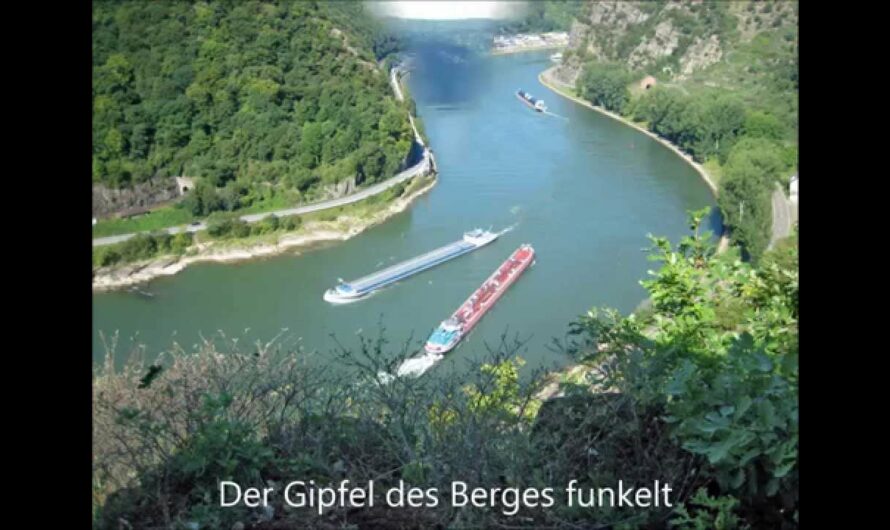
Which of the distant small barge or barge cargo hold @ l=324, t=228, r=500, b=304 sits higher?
the distant small barge

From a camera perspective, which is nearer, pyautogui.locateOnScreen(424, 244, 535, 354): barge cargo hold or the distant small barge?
pyautogui.locateOnScreen(424, 244, 535, 354): barge cargo hold

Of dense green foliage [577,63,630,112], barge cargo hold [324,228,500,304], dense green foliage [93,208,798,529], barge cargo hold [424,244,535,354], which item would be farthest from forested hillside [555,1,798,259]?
dense green foliage [93,208,798,529]

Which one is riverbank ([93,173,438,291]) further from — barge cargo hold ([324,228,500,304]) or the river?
barge cargo hold ([324,228,500,304])

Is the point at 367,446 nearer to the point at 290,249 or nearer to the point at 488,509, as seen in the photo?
the point at 488,509

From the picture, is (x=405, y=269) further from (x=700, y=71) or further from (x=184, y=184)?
(x=700, y=71)

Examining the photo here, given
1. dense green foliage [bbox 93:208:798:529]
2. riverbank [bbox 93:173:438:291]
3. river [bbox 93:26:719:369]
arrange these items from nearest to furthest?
1. dense green foliage [bbox 93:208:798:529]
2. river [bbox 93:26:719:369]
3. riverbank [bbox 93:173:438:291]

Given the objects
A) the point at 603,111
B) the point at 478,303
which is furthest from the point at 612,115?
the point at 478,303
